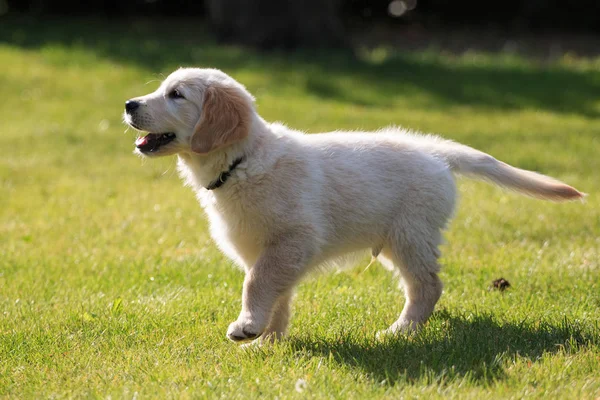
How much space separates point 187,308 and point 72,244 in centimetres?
176

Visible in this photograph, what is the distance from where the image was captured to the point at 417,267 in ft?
13.7

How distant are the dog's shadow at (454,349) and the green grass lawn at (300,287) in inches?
0.4

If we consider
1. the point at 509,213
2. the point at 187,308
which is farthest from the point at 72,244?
the point at 509,213

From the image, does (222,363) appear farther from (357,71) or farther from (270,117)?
(357,71)

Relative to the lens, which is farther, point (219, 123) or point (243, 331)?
point (219, 123)


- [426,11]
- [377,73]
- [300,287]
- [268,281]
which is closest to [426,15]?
[426,11]

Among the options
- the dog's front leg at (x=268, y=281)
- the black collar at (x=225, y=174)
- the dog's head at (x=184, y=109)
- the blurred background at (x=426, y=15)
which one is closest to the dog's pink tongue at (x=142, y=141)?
the dog's head at (x=184, y=109)

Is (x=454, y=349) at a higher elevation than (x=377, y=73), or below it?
higher

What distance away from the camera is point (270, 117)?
10430mm

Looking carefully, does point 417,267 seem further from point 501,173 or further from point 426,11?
point 426,11

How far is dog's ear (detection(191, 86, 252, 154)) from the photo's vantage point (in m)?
3.83

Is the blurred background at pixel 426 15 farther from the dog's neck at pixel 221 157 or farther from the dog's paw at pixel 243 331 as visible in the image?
the dog's paw at pixel 243 331

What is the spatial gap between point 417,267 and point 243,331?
3.40 ft

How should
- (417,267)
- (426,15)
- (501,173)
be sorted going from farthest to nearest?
(426,15), (501,173), (417,267)
